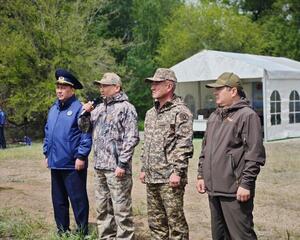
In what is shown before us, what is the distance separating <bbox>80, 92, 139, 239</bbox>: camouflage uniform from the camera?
4.79 meters

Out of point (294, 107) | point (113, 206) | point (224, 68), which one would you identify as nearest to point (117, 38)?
point (224, 68)

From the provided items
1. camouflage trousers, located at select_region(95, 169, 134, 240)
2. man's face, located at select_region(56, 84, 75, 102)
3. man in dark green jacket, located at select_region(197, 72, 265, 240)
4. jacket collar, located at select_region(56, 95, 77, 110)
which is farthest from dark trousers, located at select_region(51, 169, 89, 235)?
man in dark green jacket, located at select_region(197, 72, 265, 240)

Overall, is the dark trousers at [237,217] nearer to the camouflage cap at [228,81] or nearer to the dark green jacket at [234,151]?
the dark green jacket at [234,151]

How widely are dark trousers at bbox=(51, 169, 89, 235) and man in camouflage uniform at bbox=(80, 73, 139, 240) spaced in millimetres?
248

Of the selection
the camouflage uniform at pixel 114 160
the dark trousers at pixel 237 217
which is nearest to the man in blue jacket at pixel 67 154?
the camouflage uniform at pixel 114 160

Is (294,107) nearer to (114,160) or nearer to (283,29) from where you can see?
(114,160)

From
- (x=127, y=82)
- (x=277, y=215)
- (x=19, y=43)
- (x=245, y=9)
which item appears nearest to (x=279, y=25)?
(x=245, y=9)

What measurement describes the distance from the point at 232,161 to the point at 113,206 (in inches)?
59.1

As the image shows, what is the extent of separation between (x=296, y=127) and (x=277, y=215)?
14.0m

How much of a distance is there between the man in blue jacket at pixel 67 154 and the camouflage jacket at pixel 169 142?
2.73ft

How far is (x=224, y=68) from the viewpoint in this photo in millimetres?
19203

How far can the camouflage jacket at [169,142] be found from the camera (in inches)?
175

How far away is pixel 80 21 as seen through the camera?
72.9 ft

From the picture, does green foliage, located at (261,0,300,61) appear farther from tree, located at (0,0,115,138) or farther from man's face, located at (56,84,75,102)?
man's face, located at (56,84,75,102)
